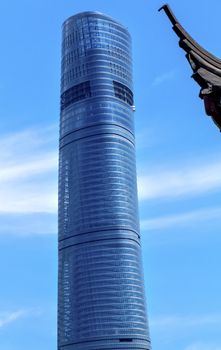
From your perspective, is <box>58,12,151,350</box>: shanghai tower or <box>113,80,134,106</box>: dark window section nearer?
<box>58,12,151,350</box>: shanghai tower

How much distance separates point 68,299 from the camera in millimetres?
145250

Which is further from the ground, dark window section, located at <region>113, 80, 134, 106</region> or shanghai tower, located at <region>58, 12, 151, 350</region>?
dark window section, located at <region>113, 80, 134, 106</region>

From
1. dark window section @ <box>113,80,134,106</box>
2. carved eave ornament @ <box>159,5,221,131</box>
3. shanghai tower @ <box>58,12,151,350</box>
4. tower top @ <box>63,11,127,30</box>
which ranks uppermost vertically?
tower top @ <box>63,11,127,30</box>

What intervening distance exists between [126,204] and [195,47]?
462 ft

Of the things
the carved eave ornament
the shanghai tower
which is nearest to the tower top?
the shanghai tower

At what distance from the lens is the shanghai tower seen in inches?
5463

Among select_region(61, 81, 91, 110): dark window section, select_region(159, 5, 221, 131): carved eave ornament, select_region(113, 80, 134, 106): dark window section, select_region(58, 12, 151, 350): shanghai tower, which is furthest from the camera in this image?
select_region(113, 80, 134, 106): dark window section

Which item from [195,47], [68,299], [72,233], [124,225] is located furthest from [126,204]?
[195,47]

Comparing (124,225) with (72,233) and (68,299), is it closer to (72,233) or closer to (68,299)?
(72,233)

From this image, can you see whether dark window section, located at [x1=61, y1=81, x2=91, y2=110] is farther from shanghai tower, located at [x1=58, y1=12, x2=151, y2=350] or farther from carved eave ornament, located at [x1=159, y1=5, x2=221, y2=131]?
carved eave ornament, located at [x1=159, y1=5, x2=221, y2=131]

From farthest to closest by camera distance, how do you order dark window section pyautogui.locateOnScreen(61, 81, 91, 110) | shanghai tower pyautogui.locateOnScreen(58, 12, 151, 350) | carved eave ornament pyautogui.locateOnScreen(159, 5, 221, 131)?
dark window section pyautogui.locateOnScreen(61, 81, 91, 110), shanghai tower pyautogui.locateOnScreen(58, 12, 151, 350), carved eave ornament pyautogui.locateOnScreen(159, 5, 221, 131)

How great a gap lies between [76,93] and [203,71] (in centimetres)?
15685

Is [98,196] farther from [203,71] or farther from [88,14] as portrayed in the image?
[203,71]

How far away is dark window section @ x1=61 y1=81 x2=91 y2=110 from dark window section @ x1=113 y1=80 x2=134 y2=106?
25.2 feet
